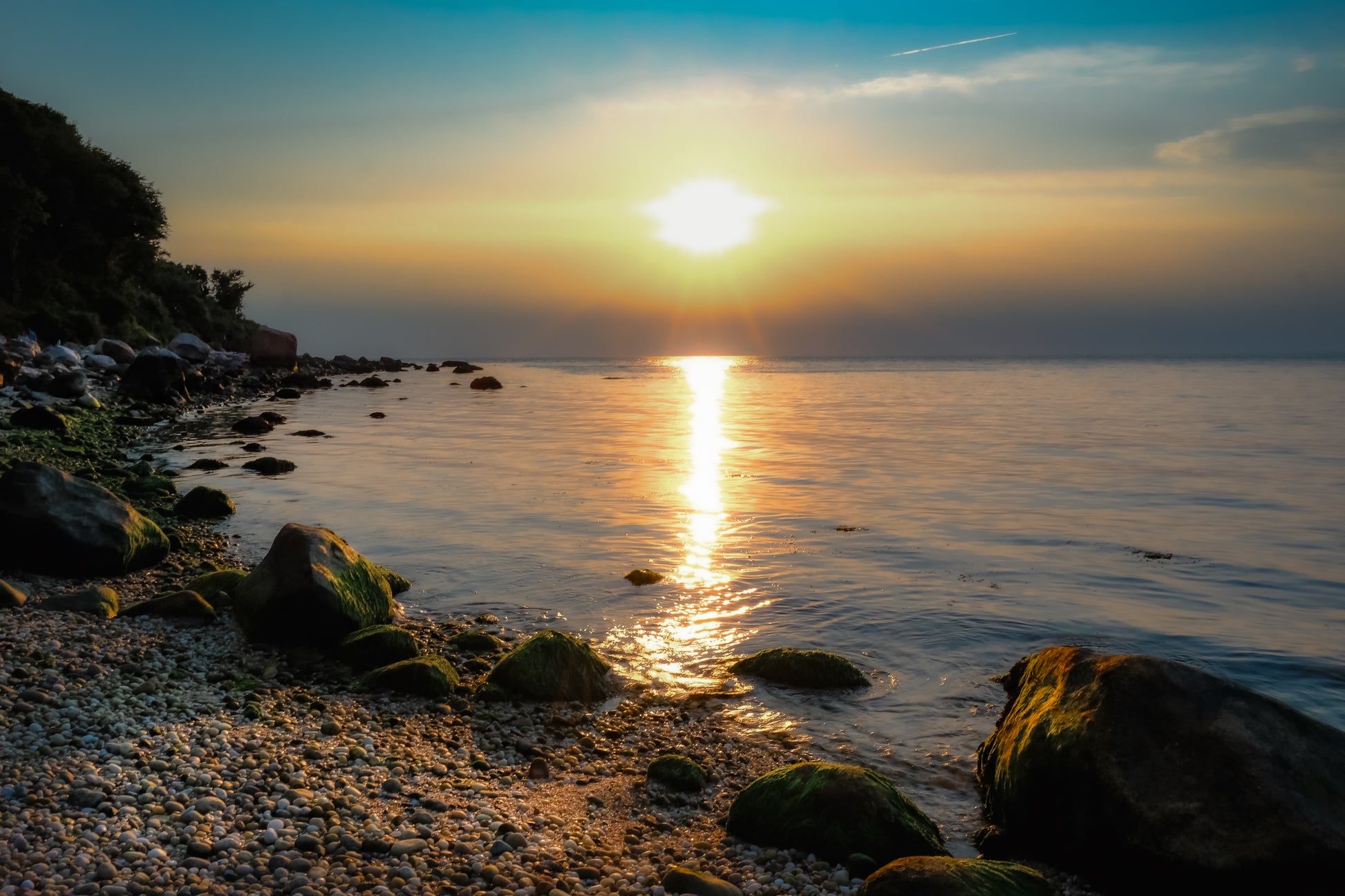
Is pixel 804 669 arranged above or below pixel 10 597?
below

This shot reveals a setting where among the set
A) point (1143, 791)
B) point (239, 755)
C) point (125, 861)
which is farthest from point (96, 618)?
point (1143, 791)

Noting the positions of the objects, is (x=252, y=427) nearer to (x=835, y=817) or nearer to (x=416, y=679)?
(x=416, y=679)

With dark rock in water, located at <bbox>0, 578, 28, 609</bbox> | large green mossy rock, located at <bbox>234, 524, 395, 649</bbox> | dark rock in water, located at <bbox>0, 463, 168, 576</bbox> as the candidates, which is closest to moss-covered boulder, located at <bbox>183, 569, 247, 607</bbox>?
large green mossy rock, located at <bbox>234, 524, 395, 649</bbox>

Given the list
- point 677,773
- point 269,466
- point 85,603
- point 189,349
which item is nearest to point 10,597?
point 85,603

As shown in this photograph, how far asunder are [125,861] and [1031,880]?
419cm

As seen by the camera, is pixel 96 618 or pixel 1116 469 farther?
pixel 1116 469

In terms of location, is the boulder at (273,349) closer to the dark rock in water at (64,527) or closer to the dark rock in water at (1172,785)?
the dark rock in water at (64,527)

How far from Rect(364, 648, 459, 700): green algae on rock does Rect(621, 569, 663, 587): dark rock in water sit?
3.89 metres

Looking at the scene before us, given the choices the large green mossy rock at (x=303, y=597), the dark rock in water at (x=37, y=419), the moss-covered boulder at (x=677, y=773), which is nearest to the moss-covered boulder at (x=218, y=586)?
the large green mossy rock at (x=303, y=597)

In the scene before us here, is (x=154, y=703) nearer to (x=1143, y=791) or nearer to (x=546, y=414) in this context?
(x=1143, y=791)

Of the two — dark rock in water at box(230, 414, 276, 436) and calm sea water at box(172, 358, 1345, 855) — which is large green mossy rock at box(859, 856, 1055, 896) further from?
dark rock in water at box(230, 414, 276, 436)

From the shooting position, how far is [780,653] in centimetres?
786

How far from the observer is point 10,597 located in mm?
7523

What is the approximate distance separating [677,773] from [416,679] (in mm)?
2340
